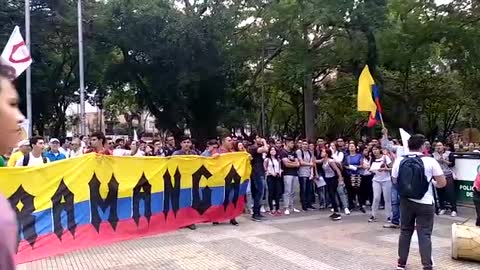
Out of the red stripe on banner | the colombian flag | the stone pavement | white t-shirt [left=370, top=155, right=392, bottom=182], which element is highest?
the colombian flag

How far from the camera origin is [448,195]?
1184cm

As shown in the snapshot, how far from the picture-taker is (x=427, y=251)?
6262 mm

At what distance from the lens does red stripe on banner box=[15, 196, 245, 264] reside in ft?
23.9

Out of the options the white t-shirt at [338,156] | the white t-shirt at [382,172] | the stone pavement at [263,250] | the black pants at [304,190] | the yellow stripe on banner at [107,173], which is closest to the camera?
the stone pavement at [263,250]

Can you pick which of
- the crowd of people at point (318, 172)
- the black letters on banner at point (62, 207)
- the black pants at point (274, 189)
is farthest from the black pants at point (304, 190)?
the black letters on banner at point (62, 207)

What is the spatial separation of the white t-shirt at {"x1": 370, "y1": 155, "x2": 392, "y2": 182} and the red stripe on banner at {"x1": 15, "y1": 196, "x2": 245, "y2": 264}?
2.83 m

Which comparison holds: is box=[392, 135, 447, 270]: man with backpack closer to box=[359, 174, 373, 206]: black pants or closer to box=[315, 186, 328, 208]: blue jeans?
box=[359, 174, 373, 206]: black pants

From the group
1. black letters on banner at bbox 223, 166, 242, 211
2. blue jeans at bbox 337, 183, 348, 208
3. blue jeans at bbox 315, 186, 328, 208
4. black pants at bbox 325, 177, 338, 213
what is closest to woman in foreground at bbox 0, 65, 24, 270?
black letters on banner at bbox 223, 166, 242, 211

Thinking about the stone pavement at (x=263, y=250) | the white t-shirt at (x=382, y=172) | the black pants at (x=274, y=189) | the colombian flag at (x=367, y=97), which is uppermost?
the colombian flag at (x=367, y=97)

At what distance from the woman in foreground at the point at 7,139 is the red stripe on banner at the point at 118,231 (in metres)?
5.39

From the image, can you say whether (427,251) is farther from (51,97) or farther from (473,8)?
(51,97)

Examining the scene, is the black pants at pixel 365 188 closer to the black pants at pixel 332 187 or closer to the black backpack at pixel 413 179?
the black pants at pixel 332 187

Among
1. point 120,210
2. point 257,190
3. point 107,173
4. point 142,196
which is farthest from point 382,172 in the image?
point 107,173

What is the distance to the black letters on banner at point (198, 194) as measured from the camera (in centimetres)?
990
